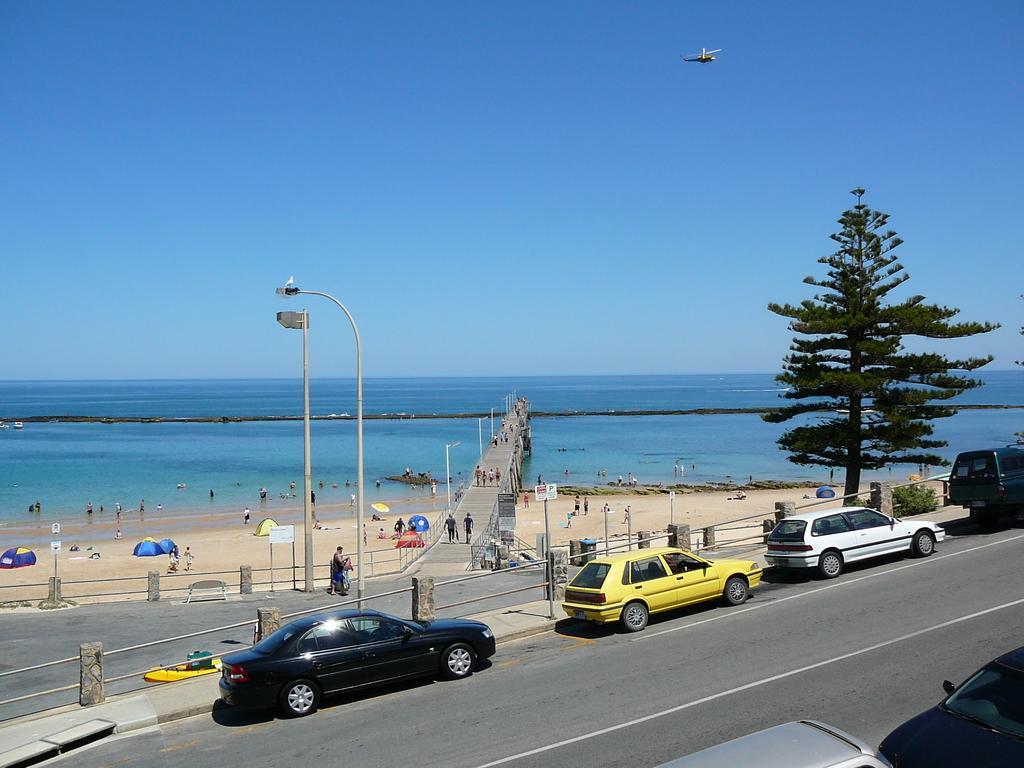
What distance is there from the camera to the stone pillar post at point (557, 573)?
1608 cm

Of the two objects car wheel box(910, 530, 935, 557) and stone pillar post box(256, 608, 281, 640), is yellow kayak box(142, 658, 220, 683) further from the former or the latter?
car wheel box(910, 530, 935, 557)

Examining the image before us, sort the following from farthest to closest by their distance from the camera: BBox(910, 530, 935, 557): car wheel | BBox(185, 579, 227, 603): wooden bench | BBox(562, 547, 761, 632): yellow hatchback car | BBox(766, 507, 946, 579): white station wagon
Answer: BBox(185, 579, 227, 603): wooden bench < BBox(910, 530, 935, 557): car wheel < BBox(766, 507, 946, 579): white station wagon < BBox(562, 547, 761, 632): yellow hatchback car

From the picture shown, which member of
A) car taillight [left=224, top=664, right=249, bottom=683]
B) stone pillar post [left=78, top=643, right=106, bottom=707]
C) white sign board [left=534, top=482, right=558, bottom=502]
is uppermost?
white sign board [left=534, top=482, right=558, bottom=502]

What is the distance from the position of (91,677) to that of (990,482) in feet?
64.7

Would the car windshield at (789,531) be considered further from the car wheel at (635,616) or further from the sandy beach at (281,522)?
the sandy beach at (281,522)

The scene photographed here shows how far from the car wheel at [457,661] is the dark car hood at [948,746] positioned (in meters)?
6.86

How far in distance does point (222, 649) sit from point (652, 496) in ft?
170

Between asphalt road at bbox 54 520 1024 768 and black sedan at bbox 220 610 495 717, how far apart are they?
0.32 m

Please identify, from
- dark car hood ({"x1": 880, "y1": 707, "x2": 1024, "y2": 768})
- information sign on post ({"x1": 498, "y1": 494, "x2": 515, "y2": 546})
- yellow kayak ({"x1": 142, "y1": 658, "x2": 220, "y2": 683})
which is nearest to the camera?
dark car hood ({"x1": 880, "y1": 707, "x2": 1024, "y2": 768})

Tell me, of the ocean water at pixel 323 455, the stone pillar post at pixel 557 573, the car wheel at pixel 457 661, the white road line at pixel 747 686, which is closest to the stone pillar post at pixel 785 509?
the stone pillar post at pixel 557 573

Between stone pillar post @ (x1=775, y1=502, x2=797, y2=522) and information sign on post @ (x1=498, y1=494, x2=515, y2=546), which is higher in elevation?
stone pillar post @ (x1=775, y1=502, x2=797, y2=522)

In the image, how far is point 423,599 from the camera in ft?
49.0

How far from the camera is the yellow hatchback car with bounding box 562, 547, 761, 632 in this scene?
14.2m

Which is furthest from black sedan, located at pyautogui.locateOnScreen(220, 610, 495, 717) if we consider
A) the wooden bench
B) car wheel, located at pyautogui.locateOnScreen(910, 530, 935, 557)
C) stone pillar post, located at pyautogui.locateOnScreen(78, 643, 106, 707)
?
the wooden bench
